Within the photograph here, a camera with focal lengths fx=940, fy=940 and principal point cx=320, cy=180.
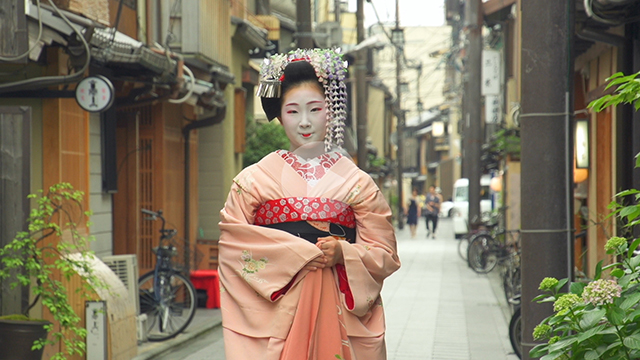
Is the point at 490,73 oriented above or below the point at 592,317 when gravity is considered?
above

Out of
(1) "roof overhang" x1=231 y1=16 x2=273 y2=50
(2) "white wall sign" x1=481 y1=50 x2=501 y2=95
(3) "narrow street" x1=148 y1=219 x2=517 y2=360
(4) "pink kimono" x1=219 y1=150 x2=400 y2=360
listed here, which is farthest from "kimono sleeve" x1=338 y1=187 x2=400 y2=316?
(2) "white wall sign" x1=481 y1=50 x2=501 y2=95

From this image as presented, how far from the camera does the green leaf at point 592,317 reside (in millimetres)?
4172

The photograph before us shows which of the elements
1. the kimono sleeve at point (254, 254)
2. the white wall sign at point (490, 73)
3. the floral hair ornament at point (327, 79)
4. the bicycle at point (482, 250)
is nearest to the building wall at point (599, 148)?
the floral hair ornament at point (327, 79)

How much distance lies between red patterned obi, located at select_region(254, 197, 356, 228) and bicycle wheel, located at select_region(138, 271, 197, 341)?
6.88m

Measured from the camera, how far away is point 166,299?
1160cm

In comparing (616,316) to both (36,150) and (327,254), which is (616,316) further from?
(36,150)

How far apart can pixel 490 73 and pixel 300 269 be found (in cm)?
2228

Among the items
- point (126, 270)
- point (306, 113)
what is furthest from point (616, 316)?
point (126, 270)

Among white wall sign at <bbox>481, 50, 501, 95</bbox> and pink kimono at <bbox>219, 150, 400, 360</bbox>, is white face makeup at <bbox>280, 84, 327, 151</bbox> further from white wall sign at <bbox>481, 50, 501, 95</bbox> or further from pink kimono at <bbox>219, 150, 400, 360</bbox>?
white wall sign at <bbox>481, 50, 501, 95</bbox>

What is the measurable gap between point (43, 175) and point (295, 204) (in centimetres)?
509

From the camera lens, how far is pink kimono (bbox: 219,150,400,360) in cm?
468

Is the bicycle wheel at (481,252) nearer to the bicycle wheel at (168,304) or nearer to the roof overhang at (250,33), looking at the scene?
the roof overhang at (250,33)

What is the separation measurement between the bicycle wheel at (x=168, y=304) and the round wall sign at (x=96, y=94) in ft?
10.4

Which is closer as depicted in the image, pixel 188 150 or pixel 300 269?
pixel 300 269
